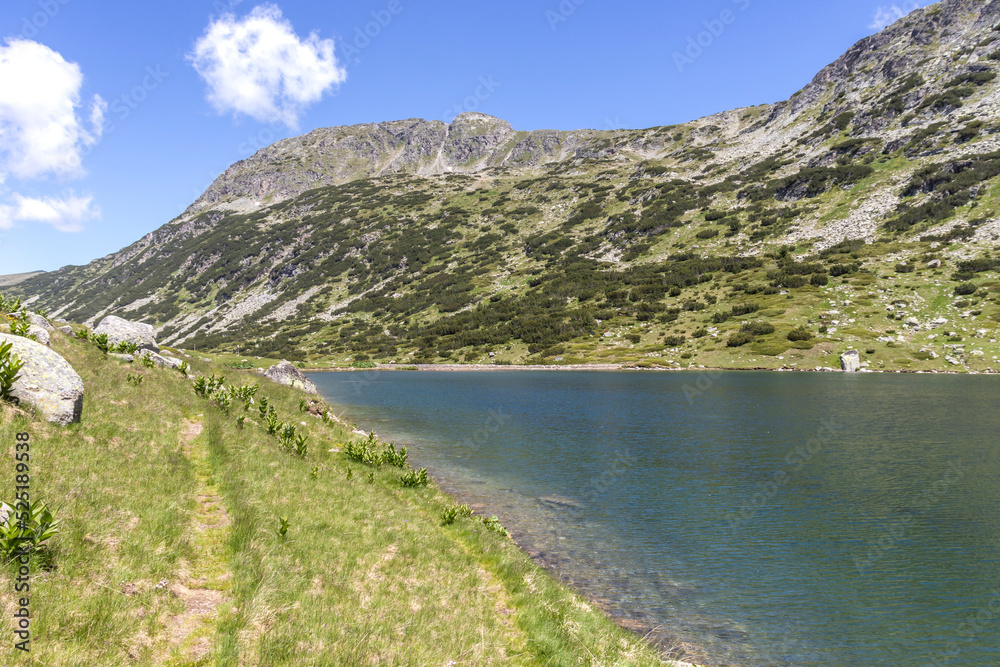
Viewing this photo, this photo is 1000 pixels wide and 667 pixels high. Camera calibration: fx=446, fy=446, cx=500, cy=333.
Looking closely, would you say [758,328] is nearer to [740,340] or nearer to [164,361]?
[740,340]

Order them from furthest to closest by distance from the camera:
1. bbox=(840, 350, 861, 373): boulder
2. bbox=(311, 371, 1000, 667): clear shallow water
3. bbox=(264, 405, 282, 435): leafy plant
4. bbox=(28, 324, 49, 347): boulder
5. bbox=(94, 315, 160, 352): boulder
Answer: bbox=(840, 350, 861, 373): boulder → bbox=(94, 315, 160, 352): boulder → bbox=(264, 405, 282, 435): leafy plant → bbox=(28, 324, 49, 347): boulder → bbox=(311, 371, 1000, 667): clear shallow water

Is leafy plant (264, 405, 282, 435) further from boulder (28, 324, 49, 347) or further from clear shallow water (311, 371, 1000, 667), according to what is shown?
boulder (28, 324, 49, 347)

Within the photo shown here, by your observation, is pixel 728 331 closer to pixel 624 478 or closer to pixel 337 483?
pixel 624 478

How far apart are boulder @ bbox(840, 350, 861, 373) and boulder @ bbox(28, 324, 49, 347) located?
94.0m

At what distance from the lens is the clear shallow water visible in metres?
12.5

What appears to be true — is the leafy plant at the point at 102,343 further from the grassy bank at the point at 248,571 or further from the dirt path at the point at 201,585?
the dirt path at the point at 201,585

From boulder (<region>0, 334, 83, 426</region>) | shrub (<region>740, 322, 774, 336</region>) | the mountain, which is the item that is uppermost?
the mountain

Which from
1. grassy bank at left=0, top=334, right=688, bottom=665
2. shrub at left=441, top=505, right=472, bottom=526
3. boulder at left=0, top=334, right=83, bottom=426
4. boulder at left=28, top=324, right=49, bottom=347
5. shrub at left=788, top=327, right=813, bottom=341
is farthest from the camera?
shrub at left=788, top=327, right=813, bottom=341

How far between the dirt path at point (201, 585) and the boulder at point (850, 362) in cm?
8942

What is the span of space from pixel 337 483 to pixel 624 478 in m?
15.9

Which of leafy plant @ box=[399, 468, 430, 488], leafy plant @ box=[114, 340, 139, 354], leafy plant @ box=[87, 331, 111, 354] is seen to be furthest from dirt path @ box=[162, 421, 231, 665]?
leafy plant @ box=[114, 340, 139, 354]

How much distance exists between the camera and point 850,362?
2921 inches

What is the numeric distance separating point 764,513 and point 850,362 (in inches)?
2814

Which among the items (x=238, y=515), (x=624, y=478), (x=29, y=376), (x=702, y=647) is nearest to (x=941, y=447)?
(x=624, y=478)
